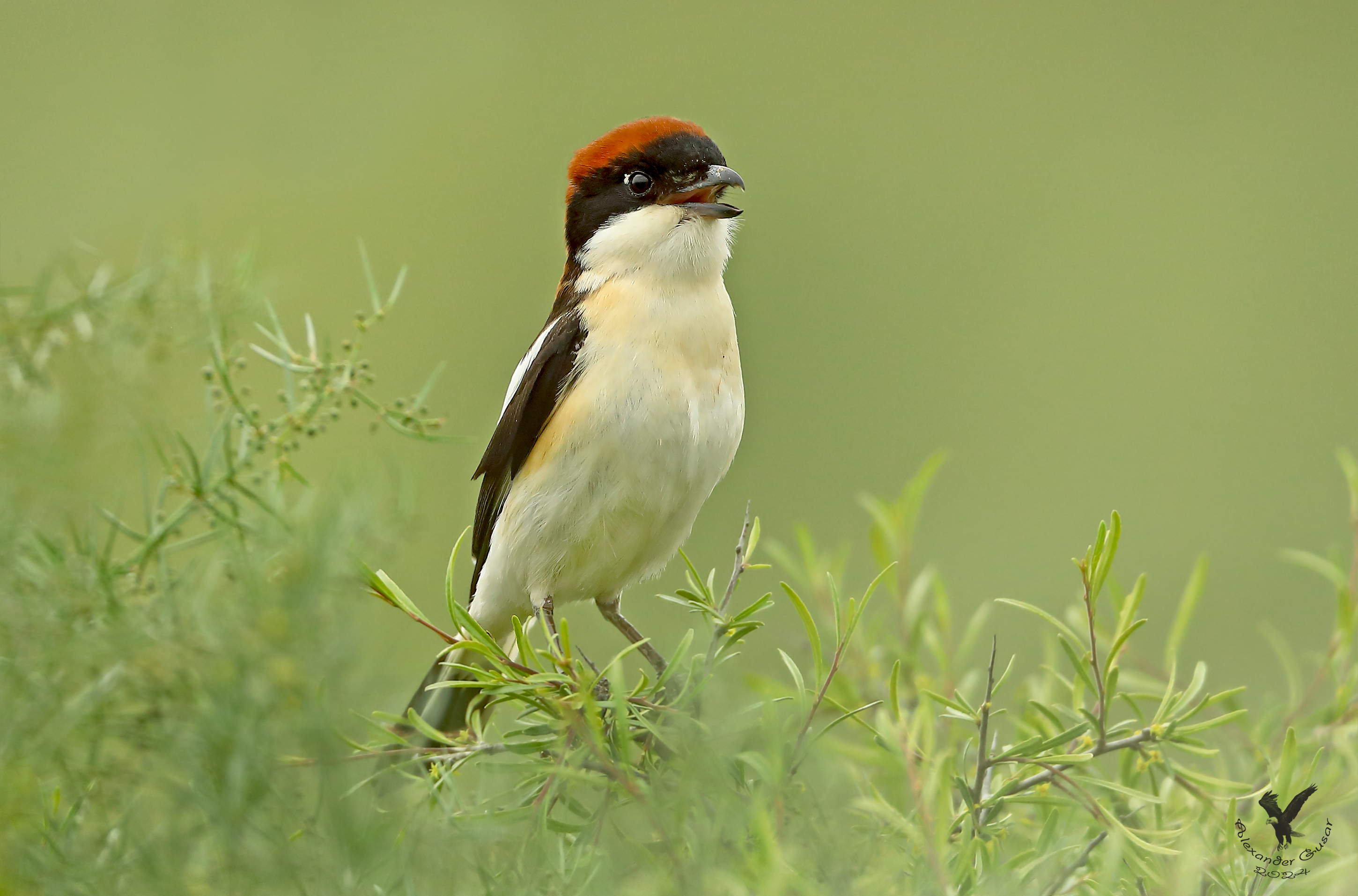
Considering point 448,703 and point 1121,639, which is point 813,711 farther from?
point 448,703

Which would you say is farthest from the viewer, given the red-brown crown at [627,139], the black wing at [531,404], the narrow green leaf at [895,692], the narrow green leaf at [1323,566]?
the red-brown crown at [627,139]

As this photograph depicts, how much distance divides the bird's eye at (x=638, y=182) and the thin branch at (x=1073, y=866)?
171 cm

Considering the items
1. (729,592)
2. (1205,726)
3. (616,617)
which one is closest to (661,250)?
(616,617)

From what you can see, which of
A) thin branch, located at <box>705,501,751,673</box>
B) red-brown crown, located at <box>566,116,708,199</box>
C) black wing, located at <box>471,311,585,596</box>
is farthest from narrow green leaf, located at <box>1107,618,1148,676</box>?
red-brown crown, located at <box>566,116,708,199</box>

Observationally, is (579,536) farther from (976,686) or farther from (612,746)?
(612,746)

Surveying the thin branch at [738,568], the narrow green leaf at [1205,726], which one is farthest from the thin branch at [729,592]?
the narrow green leaf at [1205,726]

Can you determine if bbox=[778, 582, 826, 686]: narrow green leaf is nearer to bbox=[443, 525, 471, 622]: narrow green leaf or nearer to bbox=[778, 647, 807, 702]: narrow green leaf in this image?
bbox=[778, 647, 807, 702]: narrow green leaf

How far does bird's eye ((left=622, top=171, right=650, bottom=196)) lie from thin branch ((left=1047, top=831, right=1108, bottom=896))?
5.62ft

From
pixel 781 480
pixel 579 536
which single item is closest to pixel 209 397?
pixel 579 536

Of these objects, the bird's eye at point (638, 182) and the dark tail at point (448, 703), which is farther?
the bird's eye at point (638, 182)

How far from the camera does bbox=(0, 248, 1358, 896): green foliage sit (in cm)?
75

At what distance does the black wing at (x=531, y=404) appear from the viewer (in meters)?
2.25

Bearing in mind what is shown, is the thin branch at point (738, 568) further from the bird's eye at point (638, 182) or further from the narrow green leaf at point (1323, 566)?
the bird's eye at point (638, 182)

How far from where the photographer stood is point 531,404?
228 cm
